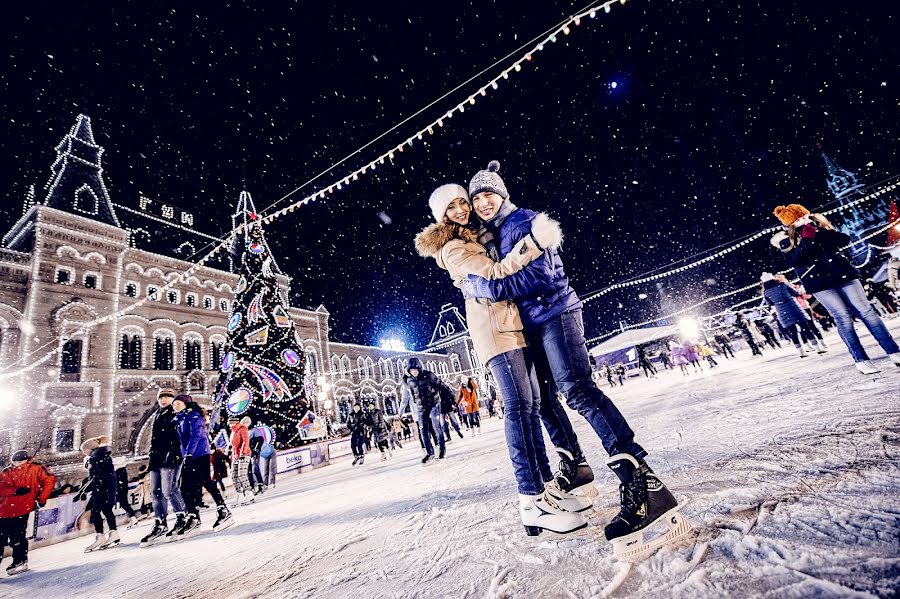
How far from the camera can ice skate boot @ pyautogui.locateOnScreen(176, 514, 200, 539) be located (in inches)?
166

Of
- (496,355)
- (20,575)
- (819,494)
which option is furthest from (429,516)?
(20,575)

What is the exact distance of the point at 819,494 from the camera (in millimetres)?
1309

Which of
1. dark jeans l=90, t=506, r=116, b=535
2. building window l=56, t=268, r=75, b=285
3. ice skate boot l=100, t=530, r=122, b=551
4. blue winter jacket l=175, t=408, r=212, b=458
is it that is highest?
building window l=56, t=268, r=75, b=285

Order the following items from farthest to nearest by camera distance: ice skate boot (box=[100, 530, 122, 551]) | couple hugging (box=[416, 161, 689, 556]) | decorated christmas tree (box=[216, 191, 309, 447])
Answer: decorated christmas tree (box=[216, 191, 309, 447]) → ice skate boot (box=[100, 530, 122, 551]) → couple hugging (box=[416, 161, 689, 556])

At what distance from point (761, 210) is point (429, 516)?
32112mm

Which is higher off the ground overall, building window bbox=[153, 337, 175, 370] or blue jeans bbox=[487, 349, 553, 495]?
building window bbox=[153, 337, 175, 370]

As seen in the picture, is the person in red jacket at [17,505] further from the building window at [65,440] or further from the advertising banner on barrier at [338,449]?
the building window at [65,440]

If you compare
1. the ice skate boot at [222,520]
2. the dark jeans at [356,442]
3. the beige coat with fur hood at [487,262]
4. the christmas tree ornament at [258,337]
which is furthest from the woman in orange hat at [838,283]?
the christmas tree ornament at [258,337]

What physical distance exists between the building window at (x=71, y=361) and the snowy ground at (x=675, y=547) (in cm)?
1869

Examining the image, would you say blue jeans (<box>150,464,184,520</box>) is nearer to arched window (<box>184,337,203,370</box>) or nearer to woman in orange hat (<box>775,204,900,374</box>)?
woman in orange hat (<box>775,204,900,374</box>)

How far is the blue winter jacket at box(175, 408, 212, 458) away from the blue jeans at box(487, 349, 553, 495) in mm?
4165

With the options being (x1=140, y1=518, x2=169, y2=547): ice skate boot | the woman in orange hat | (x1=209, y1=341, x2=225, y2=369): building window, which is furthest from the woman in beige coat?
(x1=209, y1=341, x2=225, y2=369): building window

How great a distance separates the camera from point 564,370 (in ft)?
5.66

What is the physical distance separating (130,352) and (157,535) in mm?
20871
